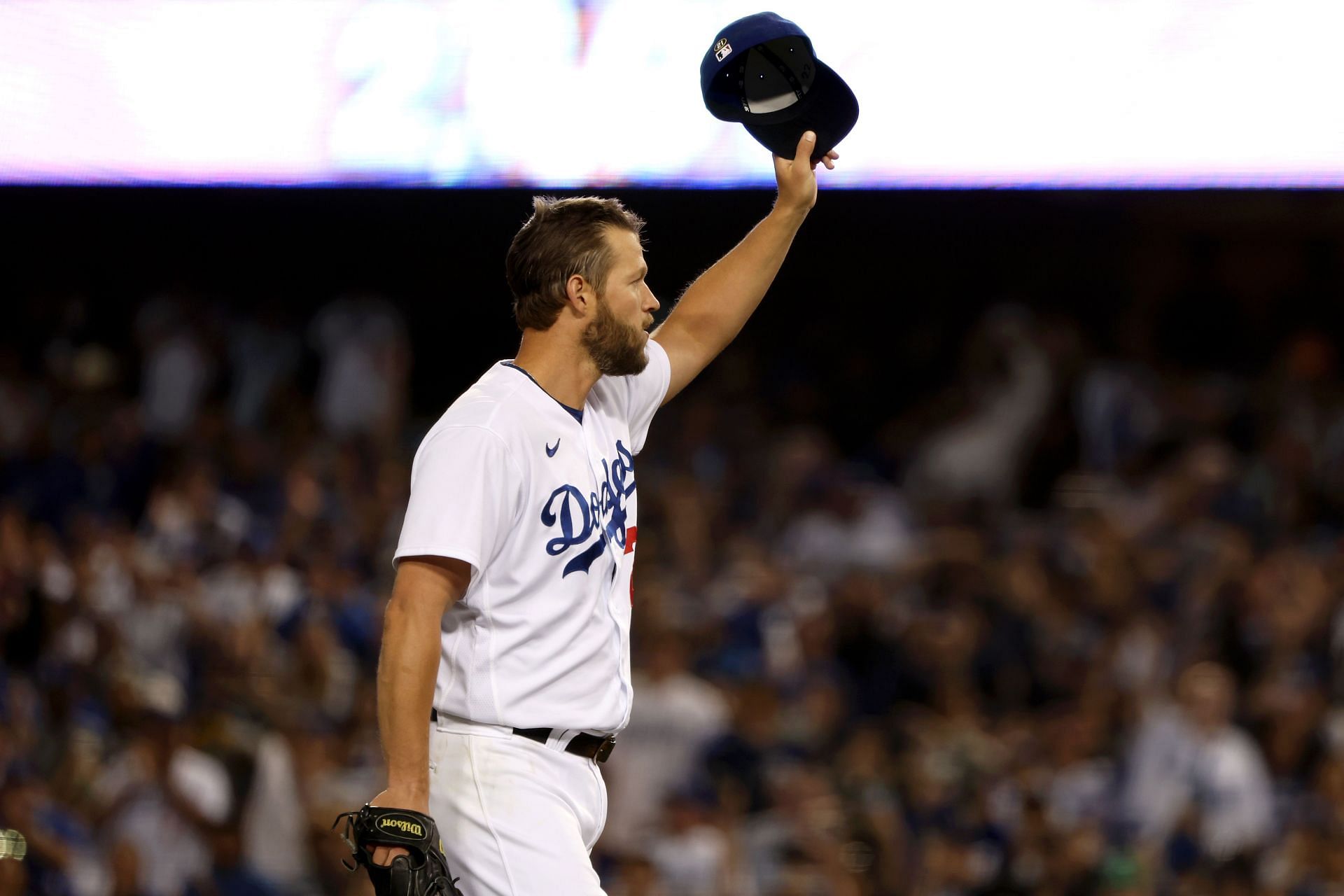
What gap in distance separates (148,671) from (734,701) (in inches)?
95.6

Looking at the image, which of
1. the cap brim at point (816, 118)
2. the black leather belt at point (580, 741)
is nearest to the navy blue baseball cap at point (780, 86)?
the cap brim at point (816, 118)

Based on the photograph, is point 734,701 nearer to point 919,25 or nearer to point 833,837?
point 833,837

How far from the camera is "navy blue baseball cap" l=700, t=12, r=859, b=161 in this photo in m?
3.15

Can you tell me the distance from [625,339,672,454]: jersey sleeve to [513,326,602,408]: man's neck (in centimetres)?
23

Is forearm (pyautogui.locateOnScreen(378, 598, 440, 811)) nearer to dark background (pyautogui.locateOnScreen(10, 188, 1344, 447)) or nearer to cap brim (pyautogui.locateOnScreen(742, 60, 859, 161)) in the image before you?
cap brim (pyautogui.locateOnScreen(742, 60, 859, 161))

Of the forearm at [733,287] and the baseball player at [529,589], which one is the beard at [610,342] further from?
the forearm at [733,287]

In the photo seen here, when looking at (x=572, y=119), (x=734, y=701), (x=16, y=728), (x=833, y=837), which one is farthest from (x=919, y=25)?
(x=16, y=728)

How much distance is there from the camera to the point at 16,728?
6414mm

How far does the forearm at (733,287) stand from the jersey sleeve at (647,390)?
0.10 metres

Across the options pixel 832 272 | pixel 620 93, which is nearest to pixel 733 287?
pixel 620 93

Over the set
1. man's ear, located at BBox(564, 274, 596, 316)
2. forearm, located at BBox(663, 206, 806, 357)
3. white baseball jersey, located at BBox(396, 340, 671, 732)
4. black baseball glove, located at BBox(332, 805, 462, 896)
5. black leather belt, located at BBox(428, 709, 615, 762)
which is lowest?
Answer: black baseball glove, located at BBox(332, 805, 462, 896)

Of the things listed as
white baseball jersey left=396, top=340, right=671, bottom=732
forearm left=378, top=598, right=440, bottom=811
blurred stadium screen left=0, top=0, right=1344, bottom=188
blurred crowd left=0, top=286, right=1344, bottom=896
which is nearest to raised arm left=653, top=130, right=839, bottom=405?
white baseball jersey left=396, top=340, right=671, bottom=732

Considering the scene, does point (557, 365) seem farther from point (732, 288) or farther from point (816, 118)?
point (816, 118)

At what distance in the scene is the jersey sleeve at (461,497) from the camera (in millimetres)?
2527
